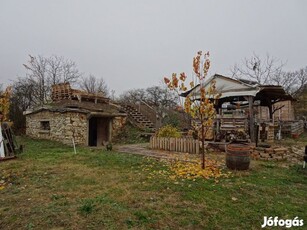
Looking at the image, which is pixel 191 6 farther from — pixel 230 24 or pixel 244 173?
pixel 244 173

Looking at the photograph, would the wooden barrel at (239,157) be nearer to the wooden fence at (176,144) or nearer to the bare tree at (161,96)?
the wooden fence at (176,144)

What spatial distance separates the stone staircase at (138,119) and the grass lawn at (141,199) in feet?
35.1

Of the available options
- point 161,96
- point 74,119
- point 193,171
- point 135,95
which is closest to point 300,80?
point 161,96

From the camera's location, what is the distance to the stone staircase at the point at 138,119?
683 inches

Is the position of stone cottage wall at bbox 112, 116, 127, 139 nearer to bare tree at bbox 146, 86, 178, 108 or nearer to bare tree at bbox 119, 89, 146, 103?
bare tree at bbox 146, 86, 178, 108

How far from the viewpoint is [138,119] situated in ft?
59.4

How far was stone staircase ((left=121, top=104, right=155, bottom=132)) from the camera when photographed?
17.3 meters

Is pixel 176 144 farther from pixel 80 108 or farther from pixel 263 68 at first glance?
pixel 263 68

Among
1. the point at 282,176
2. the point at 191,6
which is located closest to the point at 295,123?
the point at 191,6

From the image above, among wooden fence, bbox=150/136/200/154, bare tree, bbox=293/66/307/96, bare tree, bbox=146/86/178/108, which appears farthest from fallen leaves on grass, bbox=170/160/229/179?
bare tree, bbox=293/66/307/96

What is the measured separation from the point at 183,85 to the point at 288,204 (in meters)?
A: 3.84

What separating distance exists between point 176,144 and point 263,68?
2092 cm

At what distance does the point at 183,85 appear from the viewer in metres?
6.25

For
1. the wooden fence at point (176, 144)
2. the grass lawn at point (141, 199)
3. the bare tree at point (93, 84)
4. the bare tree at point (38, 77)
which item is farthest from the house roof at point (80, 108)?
the bare tree at point (93, 84)
